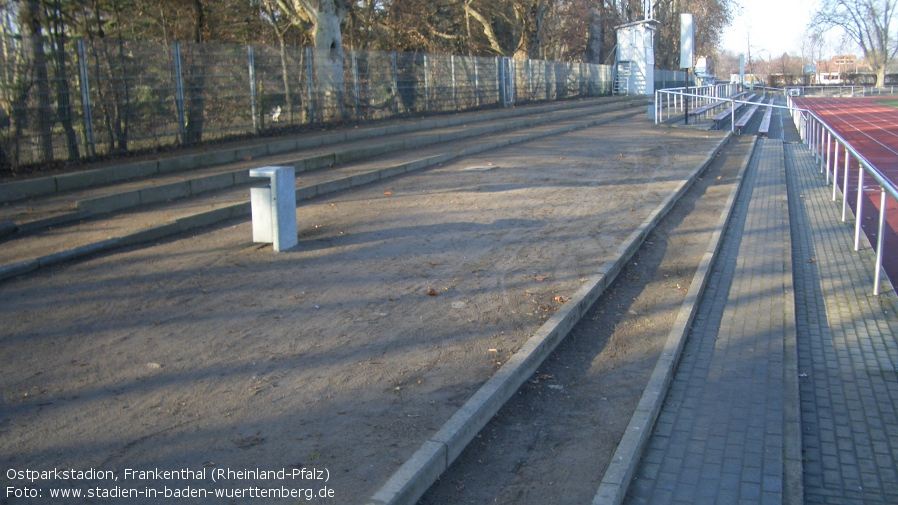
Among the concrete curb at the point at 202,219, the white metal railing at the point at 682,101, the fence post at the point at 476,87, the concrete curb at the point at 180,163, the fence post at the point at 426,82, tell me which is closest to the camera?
the concrete curb at the point at 202,219

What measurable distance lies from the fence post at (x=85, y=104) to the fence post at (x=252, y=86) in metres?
4.06

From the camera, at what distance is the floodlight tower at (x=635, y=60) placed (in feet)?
143

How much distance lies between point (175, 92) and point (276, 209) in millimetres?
8042

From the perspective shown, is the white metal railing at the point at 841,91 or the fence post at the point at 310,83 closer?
the fence post at the point at 310,83

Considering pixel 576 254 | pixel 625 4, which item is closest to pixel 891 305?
pixel 576 254

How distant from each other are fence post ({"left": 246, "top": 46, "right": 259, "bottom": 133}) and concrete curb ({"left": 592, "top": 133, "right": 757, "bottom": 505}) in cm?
1175

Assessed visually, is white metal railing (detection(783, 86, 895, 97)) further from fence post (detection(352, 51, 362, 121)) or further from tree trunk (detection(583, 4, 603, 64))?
fence post (detection(352, 51, 362, 121))

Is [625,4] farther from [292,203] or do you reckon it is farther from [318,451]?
[318,451]

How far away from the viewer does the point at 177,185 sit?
10.9 metres

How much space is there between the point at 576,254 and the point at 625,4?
5549 cm

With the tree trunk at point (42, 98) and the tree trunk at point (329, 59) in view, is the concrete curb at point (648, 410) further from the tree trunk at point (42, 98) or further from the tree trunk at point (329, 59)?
the tree trunk at point (329, 59)

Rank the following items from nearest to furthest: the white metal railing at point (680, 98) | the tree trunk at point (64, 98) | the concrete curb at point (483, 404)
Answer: the concrete curb at point (483, 404)
the tree trunk at point (64, 98)
the white metal railing at point (680, 98)

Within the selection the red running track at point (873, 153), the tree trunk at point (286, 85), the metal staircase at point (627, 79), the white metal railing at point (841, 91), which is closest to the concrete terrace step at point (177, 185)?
the tree trunk at point (286, 85)

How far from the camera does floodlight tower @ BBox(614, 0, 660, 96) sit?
143ft
